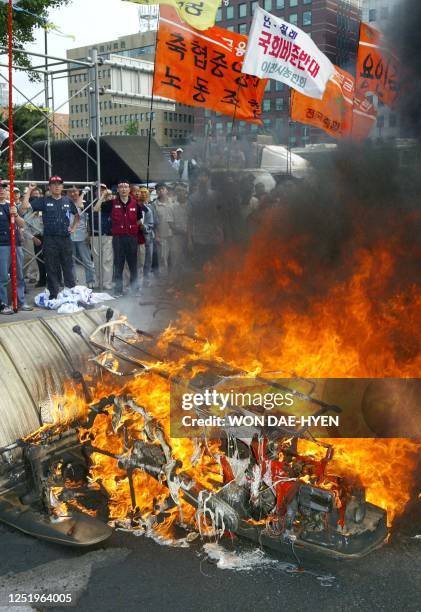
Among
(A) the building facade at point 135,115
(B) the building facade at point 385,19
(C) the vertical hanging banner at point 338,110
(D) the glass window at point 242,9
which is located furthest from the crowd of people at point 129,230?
(A) the building facade at point 135,115

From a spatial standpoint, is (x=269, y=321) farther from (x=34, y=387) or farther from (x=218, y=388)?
(x=34, y=387)

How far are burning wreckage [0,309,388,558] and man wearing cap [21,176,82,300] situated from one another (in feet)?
11.0

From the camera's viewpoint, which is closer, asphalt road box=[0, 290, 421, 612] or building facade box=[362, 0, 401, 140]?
asphalt road box=[0, 290, 421, 612]

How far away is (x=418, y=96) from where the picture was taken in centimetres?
1211

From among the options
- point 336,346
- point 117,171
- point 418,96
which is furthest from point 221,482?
point 117,171

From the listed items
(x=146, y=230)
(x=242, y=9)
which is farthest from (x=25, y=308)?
(x=242, y=9)

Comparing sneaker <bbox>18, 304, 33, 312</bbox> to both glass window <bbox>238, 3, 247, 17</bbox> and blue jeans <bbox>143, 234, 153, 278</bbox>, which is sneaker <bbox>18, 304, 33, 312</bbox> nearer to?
blue jeans <bbox>143, 234, 153, 278</bbox>

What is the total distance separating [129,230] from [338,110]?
7.47 m

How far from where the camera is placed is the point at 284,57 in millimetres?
12391

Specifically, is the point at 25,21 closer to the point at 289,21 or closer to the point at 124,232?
the point at 124,232

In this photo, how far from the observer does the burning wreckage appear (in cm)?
452

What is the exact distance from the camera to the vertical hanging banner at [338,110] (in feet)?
47.2

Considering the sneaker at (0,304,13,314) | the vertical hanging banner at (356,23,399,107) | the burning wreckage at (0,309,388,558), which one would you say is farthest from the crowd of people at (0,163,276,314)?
the vertical hanging banner at (356,23,399,107)

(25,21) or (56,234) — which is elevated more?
(25,21)
